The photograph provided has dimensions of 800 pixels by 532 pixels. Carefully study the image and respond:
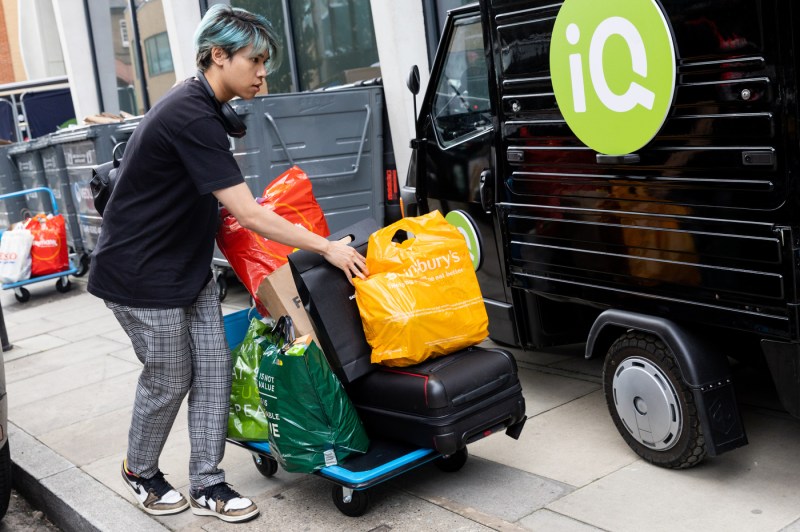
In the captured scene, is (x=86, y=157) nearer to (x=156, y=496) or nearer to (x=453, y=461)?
(x=156, y=496)

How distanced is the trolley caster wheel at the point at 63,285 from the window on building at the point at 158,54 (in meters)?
4.67

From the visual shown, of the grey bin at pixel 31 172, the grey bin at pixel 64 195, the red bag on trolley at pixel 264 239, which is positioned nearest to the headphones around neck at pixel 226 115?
the red bag on trolley at pixel 264 239

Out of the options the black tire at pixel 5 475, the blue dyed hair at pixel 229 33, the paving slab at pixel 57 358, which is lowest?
the paving slab at pixel 57 358

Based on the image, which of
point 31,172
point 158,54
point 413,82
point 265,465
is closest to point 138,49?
point 158,54

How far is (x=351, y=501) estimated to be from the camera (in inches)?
145

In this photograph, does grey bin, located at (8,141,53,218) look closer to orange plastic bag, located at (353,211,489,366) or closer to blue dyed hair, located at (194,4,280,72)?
blue dyed hair, located at (194,4,280,72)

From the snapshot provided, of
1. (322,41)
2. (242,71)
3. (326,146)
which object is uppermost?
(322,41)

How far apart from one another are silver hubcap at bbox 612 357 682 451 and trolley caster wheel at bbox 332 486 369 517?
1.16 metres

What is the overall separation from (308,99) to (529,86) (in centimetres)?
411

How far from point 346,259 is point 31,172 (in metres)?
10.4

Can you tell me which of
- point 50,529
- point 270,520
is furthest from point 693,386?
point 50,529

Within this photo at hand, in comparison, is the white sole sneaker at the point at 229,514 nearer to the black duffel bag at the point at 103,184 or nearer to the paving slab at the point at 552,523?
the paving slab at the point at 552,523

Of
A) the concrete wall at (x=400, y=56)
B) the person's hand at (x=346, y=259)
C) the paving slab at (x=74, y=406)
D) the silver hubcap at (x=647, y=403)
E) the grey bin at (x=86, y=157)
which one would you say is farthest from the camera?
the grey bin at (x=86, y=157)

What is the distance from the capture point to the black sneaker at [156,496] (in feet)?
13.1
